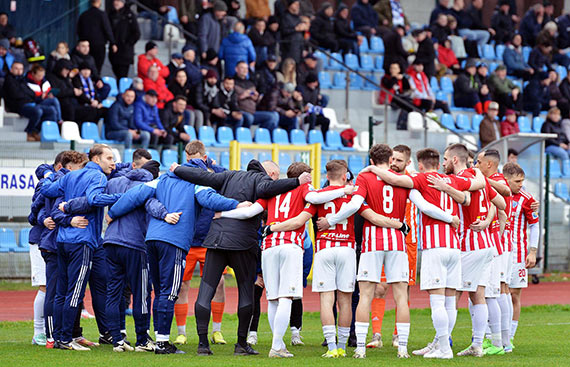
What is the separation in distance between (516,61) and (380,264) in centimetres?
2064

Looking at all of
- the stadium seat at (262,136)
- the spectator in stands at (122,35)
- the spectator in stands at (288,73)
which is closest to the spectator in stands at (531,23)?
the spectator in stands at (288,73)

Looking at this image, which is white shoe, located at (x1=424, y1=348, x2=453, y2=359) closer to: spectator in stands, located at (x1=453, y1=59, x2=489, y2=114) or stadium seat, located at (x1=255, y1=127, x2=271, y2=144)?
stadium seat, located at (x1=255, y1=127, x2=271, y2=144)

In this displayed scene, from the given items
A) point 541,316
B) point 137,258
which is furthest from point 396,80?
point 137,258

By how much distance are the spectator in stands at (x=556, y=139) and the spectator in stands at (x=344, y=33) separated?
532 centimetres

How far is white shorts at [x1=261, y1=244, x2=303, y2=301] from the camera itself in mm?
10320

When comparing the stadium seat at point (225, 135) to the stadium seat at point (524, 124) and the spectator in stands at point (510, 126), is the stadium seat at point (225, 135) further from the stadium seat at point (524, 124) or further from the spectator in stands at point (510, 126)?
the stadium seat at point (524, 124)

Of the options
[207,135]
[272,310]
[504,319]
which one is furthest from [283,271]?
[207,135]

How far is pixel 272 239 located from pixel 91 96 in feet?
34.7

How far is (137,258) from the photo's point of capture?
35.1ft

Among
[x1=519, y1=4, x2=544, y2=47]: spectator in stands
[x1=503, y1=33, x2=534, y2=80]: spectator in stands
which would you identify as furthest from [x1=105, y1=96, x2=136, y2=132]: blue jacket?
[x1=519, y1=4, x2=544, y2=47]: spectator in stands

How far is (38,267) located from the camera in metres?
11.9

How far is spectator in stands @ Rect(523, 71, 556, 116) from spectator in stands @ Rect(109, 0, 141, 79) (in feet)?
39.1

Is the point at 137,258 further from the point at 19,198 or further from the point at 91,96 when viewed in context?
the point at 91,96

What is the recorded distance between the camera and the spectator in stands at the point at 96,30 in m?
20.9
